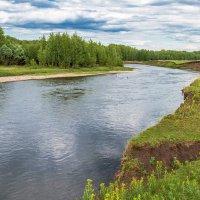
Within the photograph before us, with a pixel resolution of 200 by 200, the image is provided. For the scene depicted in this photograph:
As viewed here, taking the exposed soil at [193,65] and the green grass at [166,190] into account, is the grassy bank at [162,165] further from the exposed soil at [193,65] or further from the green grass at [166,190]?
the exposed soil at [193,65]

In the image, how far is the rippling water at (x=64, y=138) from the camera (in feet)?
63.9

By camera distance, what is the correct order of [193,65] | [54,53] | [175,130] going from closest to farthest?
[175,130], [54,53], [193,65]

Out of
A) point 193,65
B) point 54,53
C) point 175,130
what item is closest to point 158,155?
point 175,130

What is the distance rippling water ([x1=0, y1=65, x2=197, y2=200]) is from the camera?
63.9ft

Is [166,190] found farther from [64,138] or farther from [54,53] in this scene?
[54,53]

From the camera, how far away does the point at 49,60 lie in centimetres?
13225

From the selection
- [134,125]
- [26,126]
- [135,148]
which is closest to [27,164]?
[135,148]

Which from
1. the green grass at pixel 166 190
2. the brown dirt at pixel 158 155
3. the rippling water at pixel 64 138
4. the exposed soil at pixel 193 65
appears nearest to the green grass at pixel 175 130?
the brown dirt at pixel 158 155

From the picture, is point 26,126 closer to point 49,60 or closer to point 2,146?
point 2,146

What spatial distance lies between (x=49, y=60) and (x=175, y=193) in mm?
122830

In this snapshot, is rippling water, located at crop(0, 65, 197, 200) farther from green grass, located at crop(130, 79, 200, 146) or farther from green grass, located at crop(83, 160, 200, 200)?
green grass, located at crop(83, 160, 200, 200)

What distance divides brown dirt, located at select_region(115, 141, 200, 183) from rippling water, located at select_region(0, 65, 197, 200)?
4.85 feet

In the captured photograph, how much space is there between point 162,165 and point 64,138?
11.1 meters

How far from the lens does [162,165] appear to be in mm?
20125
